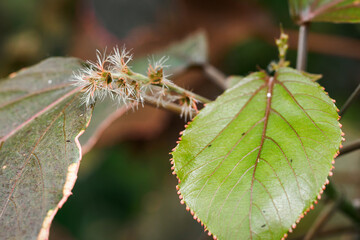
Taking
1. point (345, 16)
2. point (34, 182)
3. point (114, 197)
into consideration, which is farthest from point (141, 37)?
point (34, 182)

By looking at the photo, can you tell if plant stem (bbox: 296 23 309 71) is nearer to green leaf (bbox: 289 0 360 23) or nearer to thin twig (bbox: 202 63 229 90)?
green leaf (bbox: 289 0 360 23)

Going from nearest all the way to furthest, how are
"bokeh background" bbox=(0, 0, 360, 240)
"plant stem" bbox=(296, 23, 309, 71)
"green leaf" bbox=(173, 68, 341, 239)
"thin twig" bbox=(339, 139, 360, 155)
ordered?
"green leaf" bbox=(173, 68, 341, 239), "thin twig" bbox=(339, 139, 360, 155), "plant stem" bbox=(296, 23, 309, 71), "bokeh background" bbox=(0, 0, 360, 240)

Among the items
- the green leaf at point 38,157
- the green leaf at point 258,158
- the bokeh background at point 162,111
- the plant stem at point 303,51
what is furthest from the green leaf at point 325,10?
the bokeh background at point 162,111

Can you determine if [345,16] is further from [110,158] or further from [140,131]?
[110,158]

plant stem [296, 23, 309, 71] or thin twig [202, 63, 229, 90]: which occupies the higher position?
plant stem [296, 23, 309, 71]

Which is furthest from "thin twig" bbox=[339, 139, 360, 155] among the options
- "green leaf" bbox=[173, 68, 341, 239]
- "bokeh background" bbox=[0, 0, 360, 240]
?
"bokeh background" bbox=[0, 0, 360, 240]
